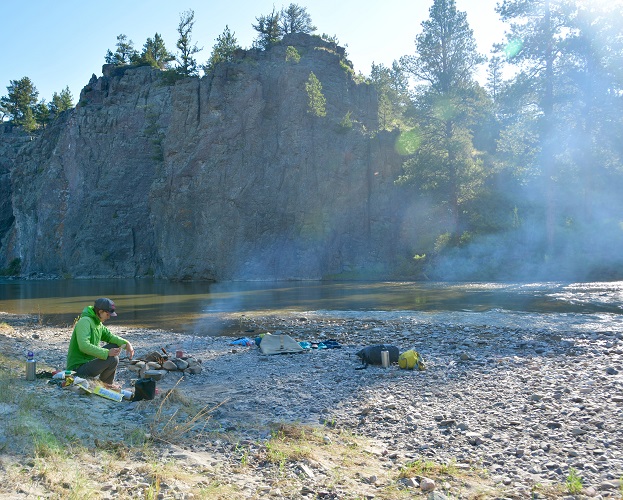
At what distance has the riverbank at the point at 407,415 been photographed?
578cm

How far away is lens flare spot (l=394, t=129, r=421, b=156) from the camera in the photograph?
50.0 m

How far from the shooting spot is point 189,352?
14680 millimetres

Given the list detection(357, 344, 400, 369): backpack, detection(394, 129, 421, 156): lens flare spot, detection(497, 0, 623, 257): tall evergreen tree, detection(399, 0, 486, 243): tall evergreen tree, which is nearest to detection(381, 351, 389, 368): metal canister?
detection(357, 344, 400, 369): backpack

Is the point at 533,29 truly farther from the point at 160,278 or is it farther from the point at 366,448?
the point at 160,278

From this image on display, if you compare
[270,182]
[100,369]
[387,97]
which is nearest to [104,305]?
[100,369]

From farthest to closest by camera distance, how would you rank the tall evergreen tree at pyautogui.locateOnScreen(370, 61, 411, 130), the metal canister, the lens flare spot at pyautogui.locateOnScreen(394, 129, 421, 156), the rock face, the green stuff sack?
the tall evergreen tree at pyautogui.locateOnScreen(370, 61, 411, 130) < the rock face < the lens flare spot at pyautogui.locateOnScreen(394, 129, 421, 156) < the metal canister < the green stuff sack

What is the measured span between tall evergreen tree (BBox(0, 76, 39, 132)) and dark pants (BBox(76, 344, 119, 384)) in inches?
4382

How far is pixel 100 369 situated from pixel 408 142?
48.0 meters

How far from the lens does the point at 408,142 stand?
175 ft

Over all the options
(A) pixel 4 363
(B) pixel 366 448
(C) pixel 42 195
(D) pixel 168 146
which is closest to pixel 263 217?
(D) pixel 168 146

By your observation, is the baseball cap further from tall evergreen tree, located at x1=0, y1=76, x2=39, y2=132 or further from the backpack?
tall evergreen tree, located at x1=0, y1=76, x2=39, y2=132

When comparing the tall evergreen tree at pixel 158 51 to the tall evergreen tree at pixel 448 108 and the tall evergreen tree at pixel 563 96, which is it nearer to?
the tall evergreen tree at pixel 448 108

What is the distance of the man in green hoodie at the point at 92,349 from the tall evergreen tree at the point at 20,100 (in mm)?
111056

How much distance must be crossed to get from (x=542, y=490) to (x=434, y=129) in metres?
44.9
